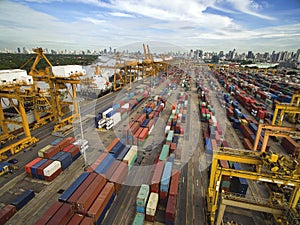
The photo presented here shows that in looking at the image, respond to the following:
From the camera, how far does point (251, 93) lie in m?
63.7

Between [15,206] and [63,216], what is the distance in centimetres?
673

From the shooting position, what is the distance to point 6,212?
13648 mm

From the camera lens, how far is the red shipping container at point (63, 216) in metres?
11.3

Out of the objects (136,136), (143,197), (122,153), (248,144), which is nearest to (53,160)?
(122,153)

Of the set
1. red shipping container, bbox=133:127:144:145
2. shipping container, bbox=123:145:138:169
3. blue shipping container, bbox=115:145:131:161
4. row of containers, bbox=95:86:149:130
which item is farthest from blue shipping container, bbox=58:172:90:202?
row of containers, bbox=95:86:149:130

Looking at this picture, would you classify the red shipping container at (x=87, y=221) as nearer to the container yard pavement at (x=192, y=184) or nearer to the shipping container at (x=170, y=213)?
the shipping container at (x=170, y=213)

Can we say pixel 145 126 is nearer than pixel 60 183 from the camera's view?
No

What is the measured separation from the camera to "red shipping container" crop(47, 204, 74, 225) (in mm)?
11348

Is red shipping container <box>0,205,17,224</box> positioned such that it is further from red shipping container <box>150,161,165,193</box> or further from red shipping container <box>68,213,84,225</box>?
red shipping container <box>150,161,165,193</box>

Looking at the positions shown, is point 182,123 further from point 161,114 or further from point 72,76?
point 72,76

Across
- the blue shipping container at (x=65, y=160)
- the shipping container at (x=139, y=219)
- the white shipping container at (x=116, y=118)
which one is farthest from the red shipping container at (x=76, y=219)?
the white shipping container at (x=116, y=118)

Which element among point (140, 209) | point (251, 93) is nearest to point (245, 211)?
point (140, 209)

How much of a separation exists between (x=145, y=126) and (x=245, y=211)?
60.4ft

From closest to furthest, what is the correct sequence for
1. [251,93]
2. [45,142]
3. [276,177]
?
[276,177] < [45,142] < [251,93]
